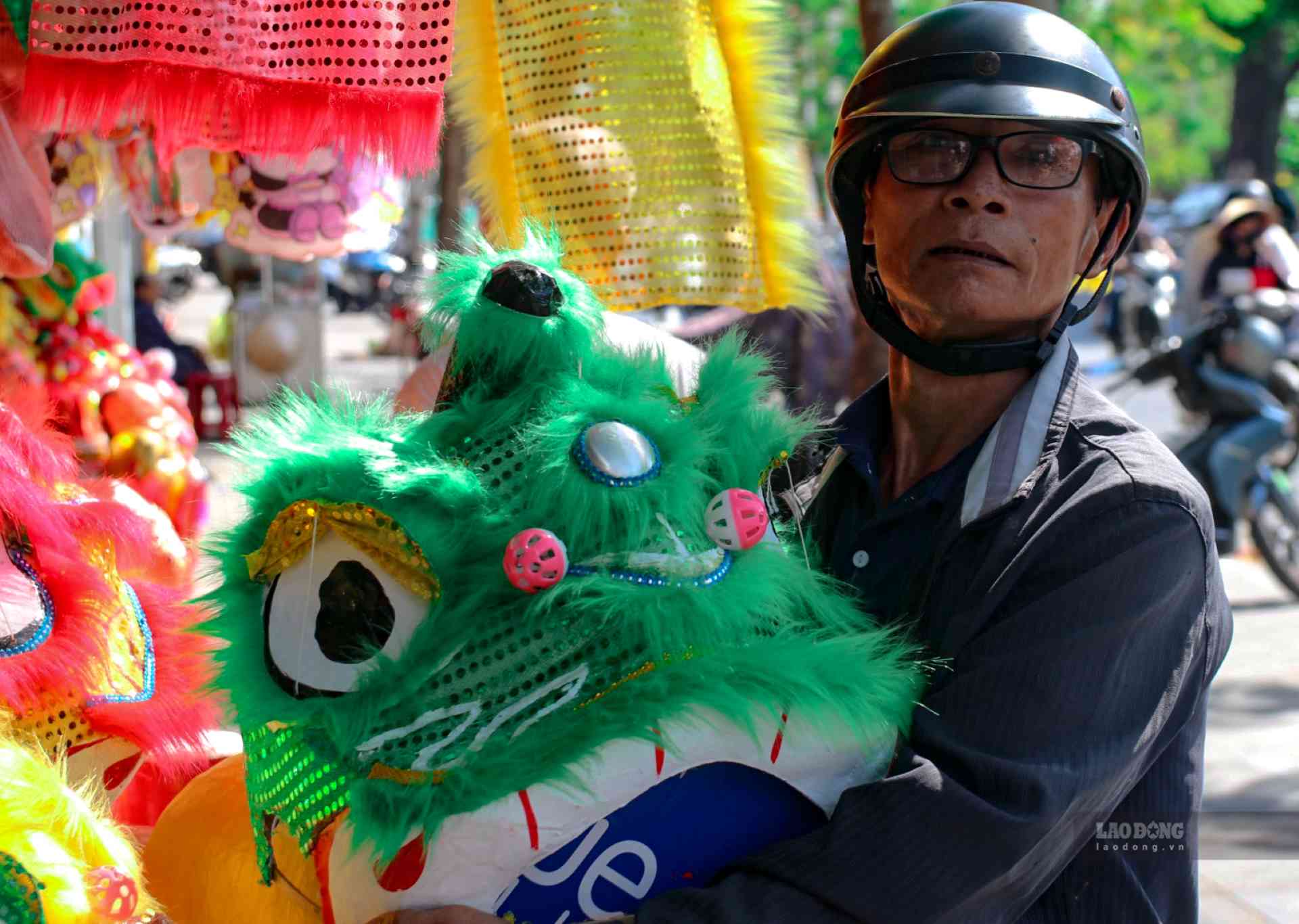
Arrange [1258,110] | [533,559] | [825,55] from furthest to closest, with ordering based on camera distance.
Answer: [1258,110] → [825,55] → [533,559]

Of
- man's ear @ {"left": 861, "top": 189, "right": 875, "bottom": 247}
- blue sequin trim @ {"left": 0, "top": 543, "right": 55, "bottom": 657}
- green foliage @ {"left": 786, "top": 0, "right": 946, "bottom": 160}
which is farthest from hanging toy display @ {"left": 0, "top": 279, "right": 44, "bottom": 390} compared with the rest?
green foliage @ {"left": 786, "top": 0, "right": 946, "bottom": 160}

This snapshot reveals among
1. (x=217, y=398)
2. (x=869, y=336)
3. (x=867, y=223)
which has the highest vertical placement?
(x=867, y=223)

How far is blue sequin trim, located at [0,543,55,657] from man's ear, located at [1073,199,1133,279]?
4.98ft

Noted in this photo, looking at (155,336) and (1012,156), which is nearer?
(1012,156)

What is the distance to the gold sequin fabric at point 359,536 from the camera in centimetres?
149

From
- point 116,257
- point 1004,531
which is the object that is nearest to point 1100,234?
point 1004,531

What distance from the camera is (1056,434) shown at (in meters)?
1.83

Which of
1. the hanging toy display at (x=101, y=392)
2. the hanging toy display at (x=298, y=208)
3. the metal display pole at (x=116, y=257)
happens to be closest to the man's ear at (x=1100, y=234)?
the hanging toy display at (x=298, y=208)

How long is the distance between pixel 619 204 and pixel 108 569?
3.58 ft

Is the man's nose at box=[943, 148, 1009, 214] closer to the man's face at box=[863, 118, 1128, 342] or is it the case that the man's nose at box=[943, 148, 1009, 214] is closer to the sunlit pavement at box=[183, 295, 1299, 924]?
the man's face at box=[863, 118, 1128, 342]

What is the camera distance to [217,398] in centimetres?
1175

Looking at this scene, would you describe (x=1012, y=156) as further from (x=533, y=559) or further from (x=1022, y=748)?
(x=533, y=559)

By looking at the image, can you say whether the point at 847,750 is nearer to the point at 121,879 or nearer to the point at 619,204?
the point at 121,879

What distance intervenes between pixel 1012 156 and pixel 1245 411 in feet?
20.6
